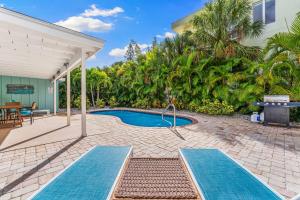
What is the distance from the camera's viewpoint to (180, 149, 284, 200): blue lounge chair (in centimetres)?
235

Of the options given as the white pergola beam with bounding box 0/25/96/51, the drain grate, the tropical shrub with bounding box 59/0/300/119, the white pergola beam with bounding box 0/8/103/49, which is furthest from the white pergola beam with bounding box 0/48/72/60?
the tropical shrub with bounding box 59/0/300/119

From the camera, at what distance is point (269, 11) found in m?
11.1

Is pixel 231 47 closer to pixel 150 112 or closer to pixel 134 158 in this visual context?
pixel 150 112

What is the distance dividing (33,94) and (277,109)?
14.7 metres

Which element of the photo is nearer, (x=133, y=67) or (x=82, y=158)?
(x=82, y=158)

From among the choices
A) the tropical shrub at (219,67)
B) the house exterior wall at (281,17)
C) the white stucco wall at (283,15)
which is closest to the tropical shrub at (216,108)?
the tropical shrub at (219,67)

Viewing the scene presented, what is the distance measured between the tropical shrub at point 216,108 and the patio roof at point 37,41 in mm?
7637

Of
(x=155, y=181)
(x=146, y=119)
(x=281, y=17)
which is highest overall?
(x=281, y=17)

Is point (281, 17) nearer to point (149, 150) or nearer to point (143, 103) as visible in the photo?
point (143, 103)

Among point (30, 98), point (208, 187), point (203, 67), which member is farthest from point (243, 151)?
point (30, 98)

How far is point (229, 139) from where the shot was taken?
18.3ft

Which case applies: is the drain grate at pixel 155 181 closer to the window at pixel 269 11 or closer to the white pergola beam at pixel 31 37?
the white pergola beam at pixel 31 37

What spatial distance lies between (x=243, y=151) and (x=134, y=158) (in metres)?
2.66

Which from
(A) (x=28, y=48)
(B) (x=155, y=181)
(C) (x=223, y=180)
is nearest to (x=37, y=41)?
(A) (x=28, y=48)
